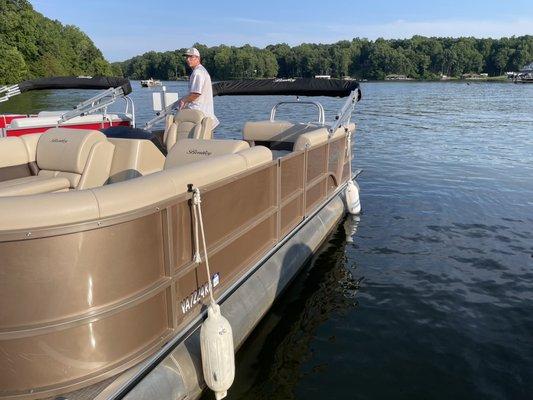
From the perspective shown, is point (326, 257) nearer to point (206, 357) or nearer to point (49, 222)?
point (206, 357)

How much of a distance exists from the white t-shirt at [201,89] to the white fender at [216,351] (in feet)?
13.5

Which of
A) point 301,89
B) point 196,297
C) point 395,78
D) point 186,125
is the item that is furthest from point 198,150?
point 395,78

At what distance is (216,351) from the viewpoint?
9.82ft

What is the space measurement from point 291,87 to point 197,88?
2.32 meters

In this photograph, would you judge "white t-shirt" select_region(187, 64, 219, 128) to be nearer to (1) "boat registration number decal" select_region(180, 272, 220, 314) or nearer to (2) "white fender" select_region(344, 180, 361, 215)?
(2) "white fender" select_region(344, 180, 361, 215)

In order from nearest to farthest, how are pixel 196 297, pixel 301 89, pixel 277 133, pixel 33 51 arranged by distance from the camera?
pixel 196 297
pixel 277 133
pixel 301 89
pixel 33 51

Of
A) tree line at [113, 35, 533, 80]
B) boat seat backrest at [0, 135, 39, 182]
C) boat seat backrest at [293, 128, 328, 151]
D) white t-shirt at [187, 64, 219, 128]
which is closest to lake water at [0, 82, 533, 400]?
boat seat backrest at [293, 128, 328, 151]

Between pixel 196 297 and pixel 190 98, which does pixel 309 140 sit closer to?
pixel 190 98

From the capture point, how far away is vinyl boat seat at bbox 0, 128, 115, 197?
483 centimetres

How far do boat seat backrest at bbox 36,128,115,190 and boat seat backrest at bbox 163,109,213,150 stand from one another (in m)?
1.53

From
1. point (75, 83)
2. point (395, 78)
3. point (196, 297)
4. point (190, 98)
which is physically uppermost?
point (395, 78)

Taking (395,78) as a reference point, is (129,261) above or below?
below

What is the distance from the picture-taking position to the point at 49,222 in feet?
7.58

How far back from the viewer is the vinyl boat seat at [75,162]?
4828 mm
